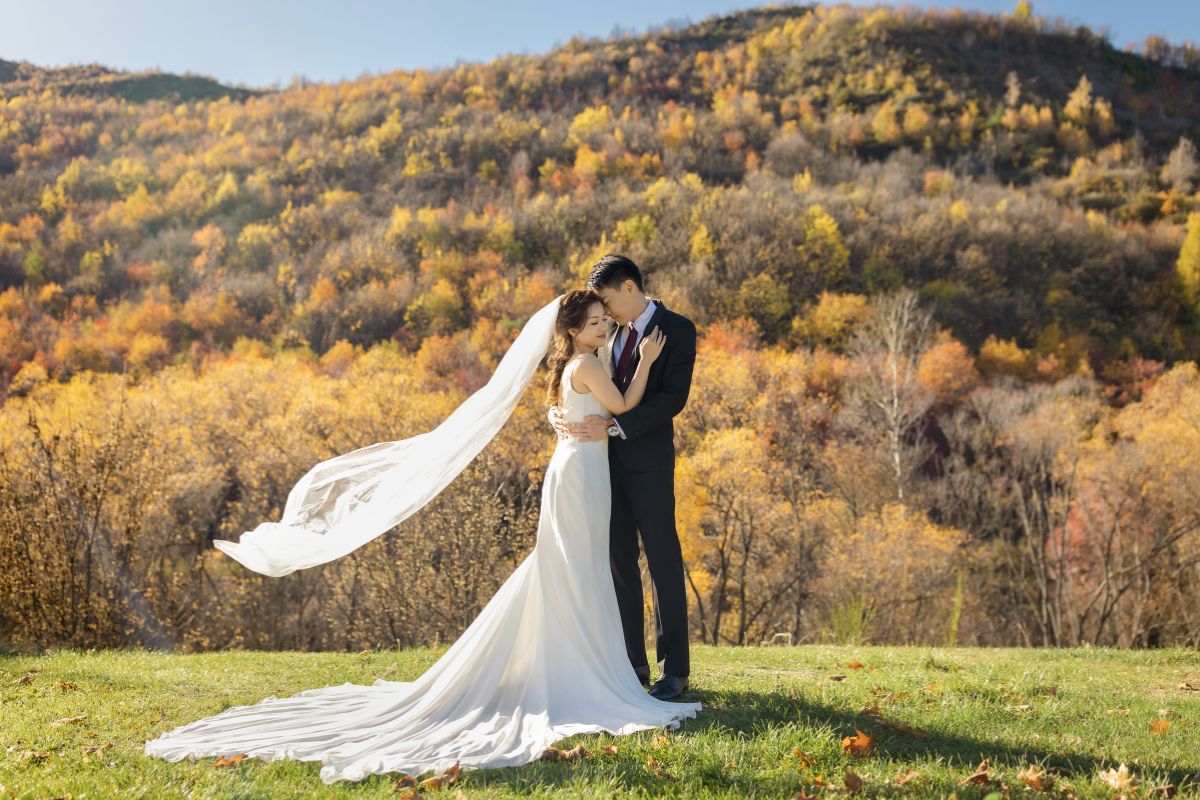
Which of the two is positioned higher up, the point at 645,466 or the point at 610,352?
the point at 610,352

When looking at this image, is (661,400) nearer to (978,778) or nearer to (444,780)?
(444,780)

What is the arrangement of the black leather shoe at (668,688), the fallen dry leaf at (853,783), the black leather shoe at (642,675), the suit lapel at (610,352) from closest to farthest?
1. the fallen dry leaf at (853,783)
2. the black leather shoe at (668,688)
3. the black leather shoe at (642,675)
4. the suit lapel at (610,352)

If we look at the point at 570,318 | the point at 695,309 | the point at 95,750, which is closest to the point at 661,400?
the point at 570,318

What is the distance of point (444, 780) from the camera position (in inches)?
155

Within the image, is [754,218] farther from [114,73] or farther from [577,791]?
[114,73]

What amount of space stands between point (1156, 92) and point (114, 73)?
487 ft

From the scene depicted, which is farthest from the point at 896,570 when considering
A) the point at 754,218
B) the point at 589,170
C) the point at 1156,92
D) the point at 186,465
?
the point at 1156,92

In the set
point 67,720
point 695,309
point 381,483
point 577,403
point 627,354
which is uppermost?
point 695,309

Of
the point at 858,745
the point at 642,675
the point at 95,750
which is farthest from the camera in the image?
the point at 642,675

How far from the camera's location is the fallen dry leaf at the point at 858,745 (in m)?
4.09

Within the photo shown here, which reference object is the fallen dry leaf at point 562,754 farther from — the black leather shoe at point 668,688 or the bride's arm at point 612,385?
the bride's arm at point 612,385

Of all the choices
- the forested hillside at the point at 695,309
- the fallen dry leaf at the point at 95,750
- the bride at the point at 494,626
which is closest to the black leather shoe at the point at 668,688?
the bride at the point at 494,626

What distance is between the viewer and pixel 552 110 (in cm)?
11544

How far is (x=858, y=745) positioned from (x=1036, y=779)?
763mm
